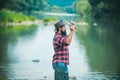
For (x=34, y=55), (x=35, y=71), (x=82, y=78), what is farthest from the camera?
(x=34, y=55)

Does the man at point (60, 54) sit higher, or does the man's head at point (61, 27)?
the man's head at point (61, 27)

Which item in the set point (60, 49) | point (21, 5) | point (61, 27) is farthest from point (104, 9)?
point (60, 49)

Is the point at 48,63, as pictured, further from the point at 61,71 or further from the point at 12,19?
the point at 12,19

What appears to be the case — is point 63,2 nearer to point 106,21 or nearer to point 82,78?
point 82,78

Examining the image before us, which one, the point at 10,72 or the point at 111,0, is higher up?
the point at 111,0

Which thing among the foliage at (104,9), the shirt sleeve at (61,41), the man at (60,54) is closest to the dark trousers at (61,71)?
the man at (60,54)

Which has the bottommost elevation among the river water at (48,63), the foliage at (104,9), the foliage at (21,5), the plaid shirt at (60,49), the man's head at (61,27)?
the river water at (48,63)

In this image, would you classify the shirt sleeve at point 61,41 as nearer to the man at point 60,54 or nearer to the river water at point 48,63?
the man at point 60,54

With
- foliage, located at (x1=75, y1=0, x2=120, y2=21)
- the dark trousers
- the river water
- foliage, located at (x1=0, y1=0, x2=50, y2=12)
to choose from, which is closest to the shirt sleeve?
the dark trousers

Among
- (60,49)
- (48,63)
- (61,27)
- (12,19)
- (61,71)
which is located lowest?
(48,63)

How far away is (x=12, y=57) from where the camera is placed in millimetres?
32688

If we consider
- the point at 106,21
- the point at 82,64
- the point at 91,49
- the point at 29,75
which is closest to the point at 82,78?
the point at 29,75

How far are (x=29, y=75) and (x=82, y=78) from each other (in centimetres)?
240

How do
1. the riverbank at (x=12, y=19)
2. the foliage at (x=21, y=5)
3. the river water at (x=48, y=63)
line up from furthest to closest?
1. the foliage at (x=21, y=5)
2. the riverbank at (x=12, y=19)
3. the river water at (x=48, y=63)
